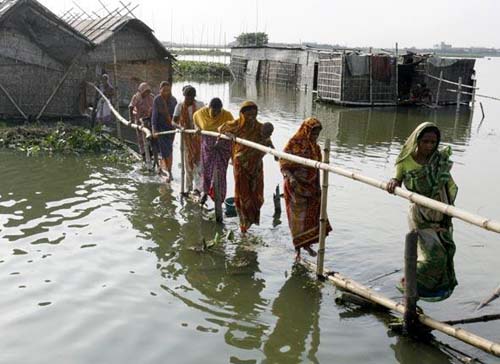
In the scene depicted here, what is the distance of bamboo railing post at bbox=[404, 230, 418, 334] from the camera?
12.8 ft

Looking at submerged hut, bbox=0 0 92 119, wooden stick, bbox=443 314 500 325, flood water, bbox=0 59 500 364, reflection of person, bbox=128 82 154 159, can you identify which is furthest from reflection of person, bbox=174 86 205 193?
submerged hut, bbox=0 0 92 119

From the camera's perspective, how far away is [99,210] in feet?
23.8

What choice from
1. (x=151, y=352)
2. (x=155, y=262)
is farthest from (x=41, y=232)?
(x=151, y=352)

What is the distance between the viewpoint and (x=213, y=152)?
7043 mm

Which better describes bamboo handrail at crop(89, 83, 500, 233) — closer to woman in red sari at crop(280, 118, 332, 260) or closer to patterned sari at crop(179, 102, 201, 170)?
woman in red sari at crop(280, 118, 332, 260)

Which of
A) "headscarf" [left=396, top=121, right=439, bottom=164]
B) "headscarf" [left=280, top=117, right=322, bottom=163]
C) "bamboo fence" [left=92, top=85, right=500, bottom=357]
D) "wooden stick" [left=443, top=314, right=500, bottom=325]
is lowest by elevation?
"wooden stick" [left=443, top=314, right=500, bottom=325]

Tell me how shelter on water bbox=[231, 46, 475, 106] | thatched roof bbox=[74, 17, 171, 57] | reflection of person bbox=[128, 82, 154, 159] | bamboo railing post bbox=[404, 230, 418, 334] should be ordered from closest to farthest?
1. bamboo railing post bbox=[404, 230, 418, 334]
2. reflection of person bbox=[128, 82, 154, 159]
3. thatched roof bbox=[74, 17, 171, 57]
4. shelter on water bbox=[231, 46, 475, 106]

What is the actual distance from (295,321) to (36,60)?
1067cm

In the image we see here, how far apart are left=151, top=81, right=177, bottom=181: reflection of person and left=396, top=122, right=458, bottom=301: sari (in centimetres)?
521

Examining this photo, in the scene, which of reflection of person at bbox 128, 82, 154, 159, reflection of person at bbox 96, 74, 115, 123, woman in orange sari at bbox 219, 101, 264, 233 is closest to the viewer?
woman in orange sari at bbox 219, 101, 264, 233

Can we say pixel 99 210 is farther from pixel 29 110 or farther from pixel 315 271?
pixel 29 110

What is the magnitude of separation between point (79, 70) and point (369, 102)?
41.9 ft

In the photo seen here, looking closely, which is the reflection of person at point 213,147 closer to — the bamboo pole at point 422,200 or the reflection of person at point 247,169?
the reflection of person at point 247,169

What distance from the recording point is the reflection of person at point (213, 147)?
6.99 m
